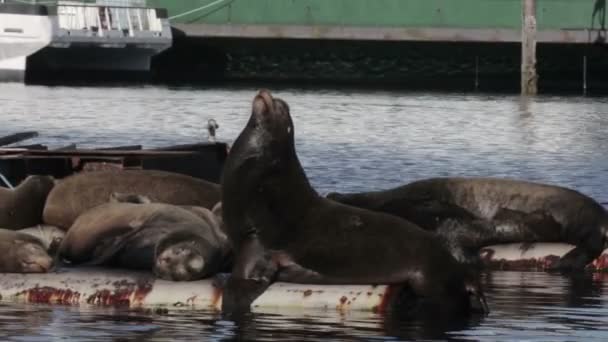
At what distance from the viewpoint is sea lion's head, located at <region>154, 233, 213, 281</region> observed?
40.1 feet

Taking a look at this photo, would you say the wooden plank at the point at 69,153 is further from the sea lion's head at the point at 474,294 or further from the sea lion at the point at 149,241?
the sea lion's head at the point at 474,294

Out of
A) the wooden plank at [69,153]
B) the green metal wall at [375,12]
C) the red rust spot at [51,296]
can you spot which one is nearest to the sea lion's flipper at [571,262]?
the red rust spot at [51,296]

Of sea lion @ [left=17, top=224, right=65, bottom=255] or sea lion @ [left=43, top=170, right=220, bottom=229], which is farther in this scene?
sea lion @ [left=43, top=170, right=220, bottom=229]

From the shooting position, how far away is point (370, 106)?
45.5 metres

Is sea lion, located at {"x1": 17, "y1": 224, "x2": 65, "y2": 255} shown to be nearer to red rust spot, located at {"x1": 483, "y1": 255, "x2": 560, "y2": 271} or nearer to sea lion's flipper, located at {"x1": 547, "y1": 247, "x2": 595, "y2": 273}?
red rust spot, located at {"x1": 483, "y1": 255, "x2": 560, "y2": 271}

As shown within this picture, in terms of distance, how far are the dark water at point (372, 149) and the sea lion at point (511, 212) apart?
545 mm

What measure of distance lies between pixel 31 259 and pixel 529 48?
37328 mm

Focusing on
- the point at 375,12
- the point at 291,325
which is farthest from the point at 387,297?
the point at 375,12

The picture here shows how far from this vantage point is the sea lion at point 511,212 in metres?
14.8

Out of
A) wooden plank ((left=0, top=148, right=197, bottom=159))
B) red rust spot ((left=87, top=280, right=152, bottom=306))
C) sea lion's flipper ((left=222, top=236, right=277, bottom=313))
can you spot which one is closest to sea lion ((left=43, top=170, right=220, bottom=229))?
red rust spot ((left=87, top=280, right=152, bottom=306))

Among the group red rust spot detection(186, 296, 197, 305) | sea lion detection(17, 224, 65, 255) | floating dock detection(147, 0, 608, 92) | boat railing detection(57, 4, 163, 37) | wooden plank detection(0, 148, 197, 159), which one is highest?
red rust spot detection(186, 296, 197, 305)

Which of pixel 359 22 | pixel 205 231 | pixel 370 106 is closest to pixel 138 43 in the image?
pixel 359 22

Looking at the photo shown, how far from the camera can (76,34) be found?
5675 centimetres

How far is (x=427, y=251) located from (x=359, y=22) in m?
47.7
